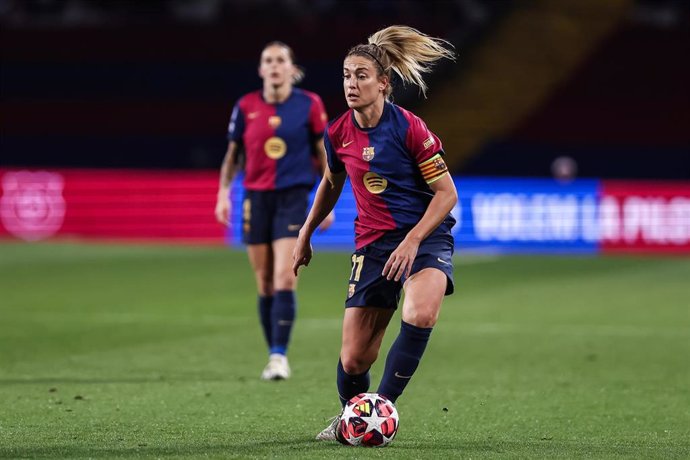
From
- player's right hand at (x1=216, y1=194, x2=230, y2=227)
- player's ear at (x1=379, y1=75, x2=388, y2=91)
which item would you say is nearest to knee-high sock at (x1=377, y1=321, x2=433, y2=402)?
player's ear at (x1=379, y1=75, x2=388, y2=91)

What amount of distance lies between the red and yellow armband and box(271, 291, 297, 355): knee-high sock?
296 centimetres

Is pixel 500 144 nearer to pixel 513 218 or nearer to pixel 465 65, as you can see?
pixel 465 65

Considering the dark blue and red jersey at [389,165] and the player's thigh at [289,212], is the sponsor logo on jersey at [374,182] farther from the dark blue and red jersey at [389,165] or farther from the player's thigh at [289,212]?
the player's thigh at [289,212]

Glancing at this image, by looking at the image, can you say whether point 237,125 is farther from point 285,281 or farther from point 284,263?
point 285,281

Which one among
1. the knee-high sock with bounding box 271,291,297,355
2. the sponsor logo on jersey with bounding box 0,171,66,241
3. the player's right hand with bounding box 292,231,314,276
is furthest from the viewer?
the sponsor logo on jersey with bounding box 0,171,66,241

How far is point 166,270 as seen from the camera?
17.1 meters

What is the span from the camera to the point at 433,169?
6.01m

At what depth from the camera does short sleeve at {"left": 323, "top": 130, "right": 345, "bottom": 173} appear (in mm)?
6250

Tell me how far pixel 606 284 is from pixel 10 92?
17761 mm

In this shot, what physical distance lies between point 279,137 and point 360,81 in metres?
3.00

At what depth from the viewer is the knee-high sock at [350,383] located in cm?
624

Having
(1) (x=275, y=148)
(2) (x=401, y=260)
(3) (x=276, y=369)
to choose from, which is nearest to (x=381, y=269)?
(2) (x=401, y=260)

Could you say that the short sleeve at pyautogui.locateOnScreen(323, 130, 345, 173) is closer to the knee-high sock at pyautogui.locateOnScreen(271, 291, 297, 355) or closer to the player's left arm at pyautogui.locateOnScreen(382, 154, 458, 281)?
the player's left arm at pyautogui.locateOnScreen(382, 154, 458, 281)

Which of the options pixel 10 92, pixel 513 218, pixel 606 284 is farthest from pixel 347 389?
pixel 10 92
